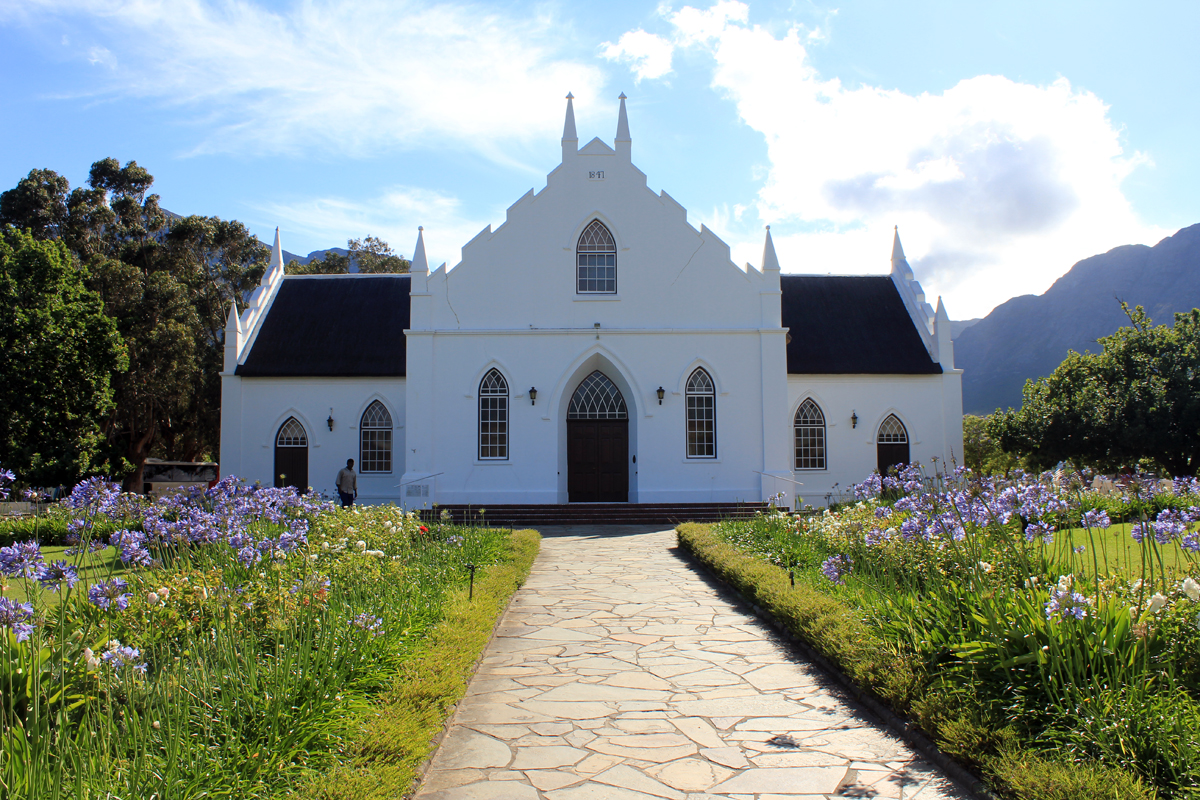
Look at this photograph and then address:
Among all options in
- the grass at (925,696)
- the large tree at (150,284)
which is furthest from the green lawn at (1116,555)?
the large tree at (150,284)

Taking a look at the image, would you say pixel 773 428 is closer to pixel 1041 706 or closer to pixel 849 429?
pixel 849 429

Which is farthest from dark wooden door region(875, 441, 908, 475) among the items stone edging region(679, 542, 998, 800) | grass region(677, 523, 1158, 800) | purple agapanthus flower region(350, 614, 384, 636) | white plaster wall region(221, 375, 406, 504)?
purple agapanthus flower region(350, 614, 384, 636)

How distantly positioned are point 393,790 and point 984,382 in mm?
179023

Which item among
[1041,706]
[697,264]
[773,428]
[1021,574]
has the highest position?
[697,264]

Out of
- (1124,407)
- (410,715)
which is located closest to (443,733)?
(410,715)

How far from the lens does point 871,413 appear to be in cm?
2517

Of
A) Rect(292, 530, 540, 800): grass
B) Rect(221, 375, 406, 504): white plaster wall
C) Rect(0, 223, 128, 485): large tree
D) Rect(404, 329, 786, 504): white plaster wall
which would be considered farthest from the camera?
Rect(0, 223, 128, 485): large tree

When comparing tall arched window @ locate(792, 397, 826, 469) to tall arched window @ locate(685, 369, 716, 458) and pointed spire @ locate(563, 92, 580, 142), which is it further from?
pointed spire @ locate(563, 92, 580, 142)

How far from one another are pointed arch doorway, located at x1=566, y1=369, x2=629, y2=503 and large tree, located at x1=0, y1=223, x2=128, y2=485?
52.7ft

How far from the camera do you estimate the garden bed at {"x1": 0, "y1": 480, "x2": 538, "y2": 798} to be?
3695mm

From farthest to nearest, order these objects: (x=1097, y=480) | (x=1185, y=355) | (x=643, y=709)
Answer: (x=1185, y=355) → (x=1097, y=480) → (x=643, y=709)

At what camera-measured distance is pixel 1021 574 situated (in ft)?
19.0

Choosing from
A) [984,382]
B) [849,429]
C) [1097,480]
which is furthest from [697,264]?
[984,382]

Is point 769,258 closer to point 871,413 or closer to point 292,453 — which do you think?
point 871,413
